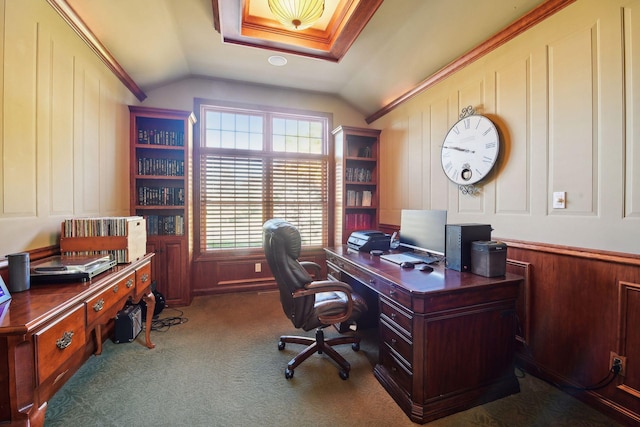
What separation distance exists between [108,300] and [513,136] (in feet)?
10.1

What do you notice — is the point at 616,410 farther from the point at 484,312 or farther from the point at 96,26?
the point at 96,26

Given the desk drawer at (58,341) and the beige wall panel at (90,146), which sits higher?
the beige wall panel at (90,146)

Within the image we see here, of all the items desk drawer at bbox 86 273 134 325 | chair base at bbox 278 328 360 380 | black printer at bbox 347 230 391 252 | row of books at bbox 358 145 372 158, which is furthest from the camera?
row of books at bbox 358 145 372 158

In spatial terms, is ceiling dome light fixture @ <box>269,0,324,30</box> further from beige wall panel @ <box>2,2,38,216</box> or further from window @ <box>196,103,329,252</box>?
window @ <box>196,103,329,252</box>

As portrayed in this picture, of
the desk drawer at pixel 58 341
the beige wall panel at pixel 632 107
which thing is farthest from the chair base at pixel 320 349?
the beige wall panel at pixel 632 107

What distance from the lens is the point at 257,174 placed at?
3.90 metres

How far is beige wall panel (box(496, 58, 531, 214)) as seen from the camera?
79.2 inches

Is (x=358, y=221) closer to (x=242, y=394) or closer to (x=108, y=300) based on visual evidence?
(x=242, y=394)

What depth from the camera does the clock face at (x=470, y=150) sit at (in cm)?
223

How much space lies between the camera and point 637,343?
149 cm

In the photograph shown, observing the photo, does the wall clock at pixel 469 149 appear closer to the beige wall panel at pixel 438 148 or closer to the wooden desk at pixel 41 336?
the beige wall panel at pixel 438 148

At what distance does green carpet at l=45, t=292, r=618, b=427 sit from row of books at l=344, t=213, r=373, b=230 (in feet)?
5.97

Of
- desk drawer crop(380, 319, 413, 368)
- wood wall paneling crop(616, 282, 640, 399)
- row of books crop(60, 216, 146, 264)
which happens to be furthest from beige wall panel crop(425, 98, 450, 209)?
row of books crop(60, 216, 146, 264)

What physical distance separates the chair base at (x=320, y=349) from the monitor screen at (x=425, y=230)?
3.29 feet
